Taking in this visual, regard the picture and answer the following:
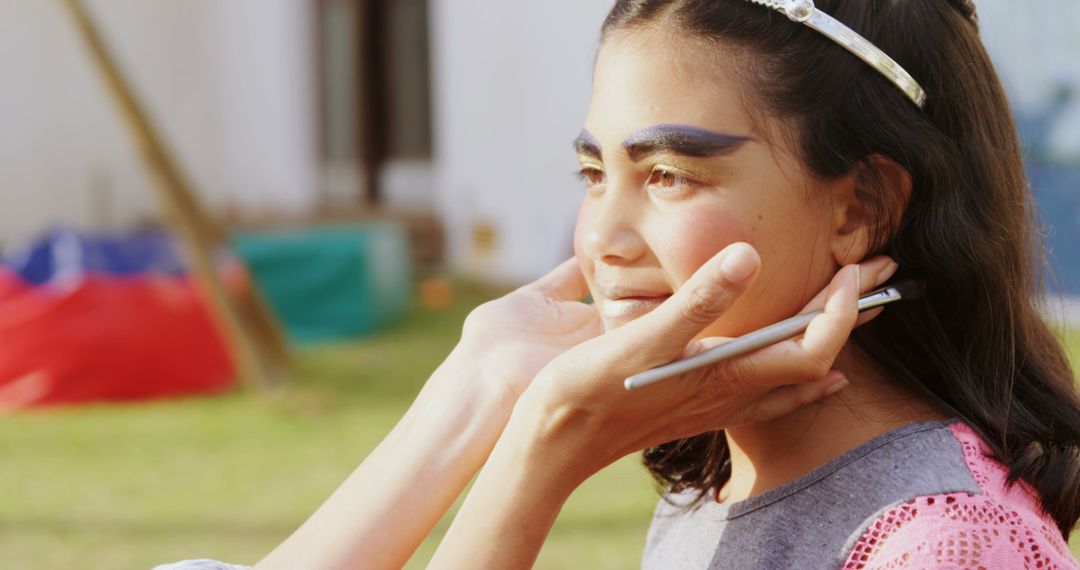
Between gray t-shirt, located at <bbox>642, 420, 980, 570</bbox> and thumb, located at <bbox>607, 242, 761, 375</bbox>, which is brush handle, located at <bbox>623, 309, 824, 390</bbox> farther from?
gray t-shirt, located at <bbox>642, 420, 980, 570</bbox>

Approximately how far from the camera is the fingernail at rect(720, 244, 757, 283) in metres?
1.25

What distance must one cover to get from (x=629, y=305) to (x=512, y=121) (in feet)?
27.9

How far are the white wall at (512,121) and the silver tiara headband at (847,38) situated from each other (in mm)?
6787

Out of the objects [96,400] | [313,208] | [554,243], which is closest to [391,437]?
→ [96,400]

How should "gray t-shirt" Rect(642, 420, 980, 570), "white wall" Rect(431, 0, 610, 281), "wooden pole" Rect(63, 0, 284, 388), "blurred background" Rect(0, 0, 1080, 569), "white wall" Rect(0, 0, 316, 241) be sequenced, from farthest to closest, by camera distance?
1. "white wall" Rect(0, 0, 316, 241)
2. "white wall" Rect(431, 0, 610, 281)
3. "wooden pole" Rect(63, 0, 284, 388)
4. "blurred background" Rect(0, 0, 1080, 569)
5. "gray t-shirt" Rect(642, 420, 980, 570)

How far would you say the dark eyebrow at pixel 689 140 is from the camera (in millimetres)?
1506

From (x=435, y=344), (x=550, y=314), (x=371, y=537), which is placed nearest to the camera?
(x=371, y=537)

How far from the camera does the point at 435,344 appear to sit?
7.76 m

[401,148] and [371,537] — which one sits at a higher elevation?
[401,148]

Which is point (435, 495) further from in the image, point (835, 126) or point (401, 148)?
point (401, 148)

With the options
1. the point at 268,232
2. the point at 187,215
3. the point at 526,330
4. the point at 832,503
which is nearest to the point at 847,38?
the point at 832,503

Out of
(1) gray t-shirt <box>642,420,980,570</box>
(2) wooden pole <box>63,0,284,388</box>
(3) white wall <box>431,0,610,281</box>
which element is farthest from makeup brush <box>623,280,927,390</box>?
(3) white wall <box>431,0,610,281</box>

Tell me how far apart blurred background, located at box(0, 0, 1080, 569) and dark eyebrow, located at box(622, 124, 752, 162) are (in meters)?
0.77

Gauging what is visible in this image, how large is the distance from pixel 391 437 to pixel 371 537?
20cm
